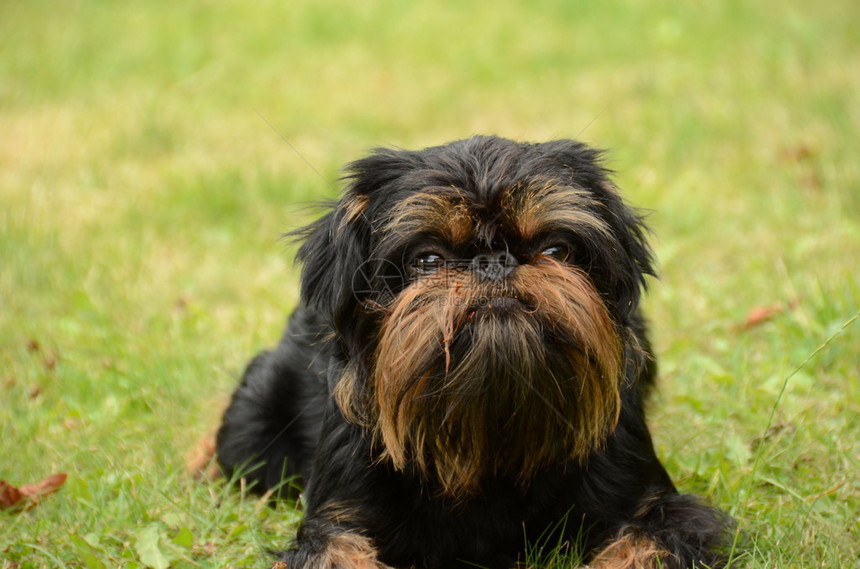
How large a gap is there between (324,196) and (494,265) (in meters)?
4.97

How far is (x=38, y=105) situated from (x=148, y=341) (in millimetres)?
4827

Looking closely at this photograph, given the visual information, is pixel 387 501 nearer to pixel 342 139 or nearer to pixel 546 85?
pixel 342 139

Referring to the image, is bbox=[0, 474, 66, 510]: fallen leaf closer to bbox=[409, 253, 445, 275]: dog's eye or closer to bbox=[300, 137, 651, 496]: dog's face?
bbox=[300, 137, 651, 496]: dog's face

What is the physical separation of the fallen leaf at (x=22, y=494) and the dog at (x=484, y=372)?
1162 millimetres

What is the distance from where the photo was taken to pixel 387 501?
10.7 feet

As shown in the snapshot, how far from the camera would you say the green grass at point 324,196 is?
→ 379cm

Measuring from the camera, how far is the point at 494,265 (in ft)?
9.36

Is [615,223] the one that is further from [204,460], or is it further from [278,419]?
[204,460]

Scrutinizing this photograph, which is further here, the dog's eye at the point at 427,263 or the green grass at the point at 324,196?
the green grass at the point at 324,196

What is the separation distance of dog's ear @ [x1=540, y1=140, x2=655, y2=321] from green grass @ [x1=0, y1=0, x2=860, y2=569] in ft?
2.18

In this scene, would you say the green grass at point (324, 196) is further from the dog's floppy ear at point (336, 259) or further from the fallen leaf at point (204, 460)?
the dog's floppy ear at point (336, 259)

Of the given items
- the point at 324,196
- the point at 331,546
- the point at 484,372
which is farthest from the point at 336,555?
the point at 324,196

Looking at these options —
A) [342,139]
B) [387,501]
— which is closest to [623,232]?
[387,501]

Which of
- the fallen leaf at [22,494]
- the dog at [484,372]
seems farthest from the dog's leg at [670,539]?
the fallen leaf at [22,494]
